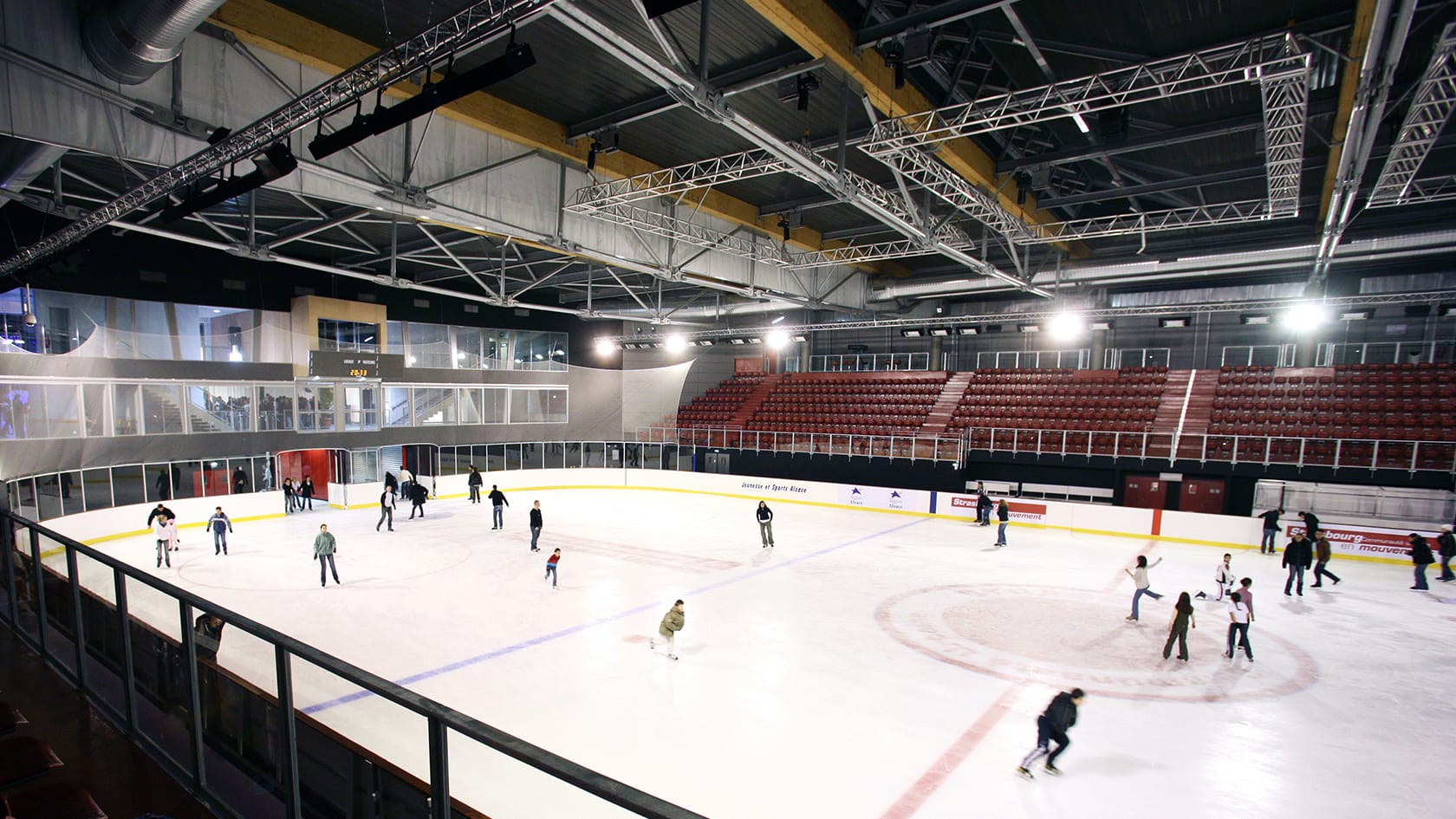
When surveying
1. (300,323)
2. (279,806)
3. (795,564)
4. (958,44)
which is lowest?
(795,564)

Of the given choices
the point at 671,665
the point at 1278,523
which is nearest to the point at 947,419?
the point at 1278,523

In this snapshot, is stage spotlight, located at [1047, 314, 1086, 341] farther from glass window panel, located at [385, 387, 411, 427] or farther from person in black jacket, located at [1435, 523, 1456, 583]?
glass window panel, located at [385, 387, 411, 427]

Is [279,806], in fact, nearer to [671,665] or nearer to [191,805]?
[191,805]

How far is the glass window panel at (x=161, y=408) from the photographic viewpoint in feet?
62.7

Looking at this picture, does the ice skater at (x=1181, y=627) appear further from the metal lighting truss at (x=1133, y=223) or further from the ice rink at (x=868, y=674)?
the metal lighting truss at (x=1133, y=223)

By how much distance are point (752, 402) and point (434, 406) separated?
46.4ft

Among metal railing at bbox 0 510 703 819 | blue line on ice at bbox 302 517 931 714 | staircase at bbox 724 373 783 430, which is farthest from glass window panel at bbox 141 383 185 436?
staircase at bbox 724 373 783 430

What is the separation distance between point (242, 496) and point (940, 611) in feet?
69.4

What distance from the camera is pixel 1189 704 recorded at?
8117 mm

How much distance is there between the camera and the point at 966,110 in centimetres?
945

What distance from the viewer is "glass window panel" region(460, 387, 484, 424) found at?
27969 mm

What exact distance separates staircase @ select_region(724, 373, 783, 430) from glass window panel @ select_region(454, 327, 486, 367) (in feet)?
37.9

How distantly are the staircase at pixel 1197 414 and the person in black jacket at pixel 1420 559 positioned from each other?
21.5 feet

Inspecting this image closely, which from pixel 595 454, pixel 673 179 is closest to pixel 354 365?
pixel 595 454
